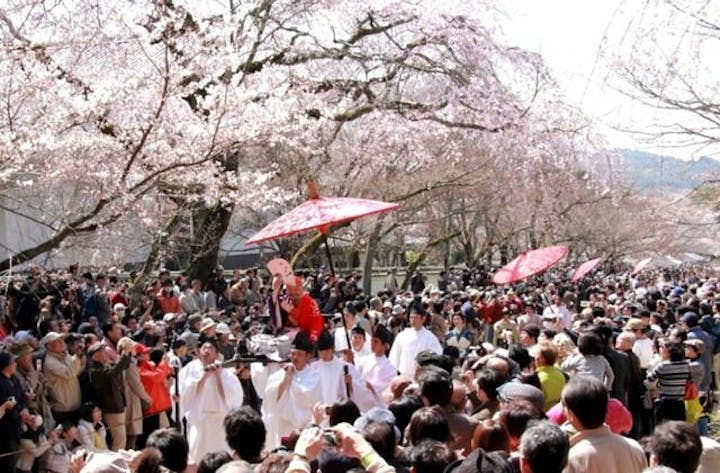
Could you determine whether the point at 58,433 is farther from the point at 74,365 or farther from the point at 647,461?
the point at 647,461

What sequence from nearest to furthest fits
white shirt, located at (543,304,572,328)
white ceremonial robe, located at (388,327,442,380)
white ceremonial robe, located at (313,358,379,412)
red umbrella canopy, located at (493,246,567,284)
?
white ceremonial robe, located at (313,358,379,412)
white ceremonial robe, located at (388,327,442,380)
red umbrella canopy, located at (493,246,567,284)
white shirt, located at (543,304,572,328)

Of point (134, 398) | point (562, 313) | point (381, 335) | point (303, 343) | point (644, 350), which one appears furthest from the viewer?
point (562, 313)

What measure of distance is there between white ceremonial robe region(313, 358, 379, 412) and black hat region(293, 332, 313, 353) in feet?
0.51

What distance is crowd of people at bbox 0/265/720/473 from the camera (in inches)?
159

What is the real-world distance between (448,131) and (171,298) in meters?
8.89

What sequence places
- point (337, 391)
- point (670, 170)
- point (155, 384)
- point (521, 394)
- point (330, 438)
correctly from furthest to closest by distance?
A: point (155, 384), point (670, 170), point (337, 391), point (521, 394), point (330, 438)

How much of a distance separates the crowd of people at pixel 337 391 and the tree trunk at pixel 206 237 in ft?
7.16

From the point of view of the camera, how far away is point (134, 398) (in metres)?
9.08

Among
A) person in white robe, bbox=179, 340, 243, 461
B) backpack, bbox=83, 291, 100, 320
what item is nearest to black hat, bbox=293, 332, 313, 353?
person in white robe, bbox=179, 340, 243, 461

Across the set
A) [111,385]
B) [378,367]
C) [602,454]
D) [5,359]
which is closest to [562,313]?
[378,367]

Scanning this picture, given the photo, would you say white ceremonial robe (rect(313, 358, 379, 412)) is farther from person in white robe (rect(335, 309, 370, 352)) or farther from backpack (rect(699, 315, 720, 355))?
backpack (rect(699, 315, 720, 355))

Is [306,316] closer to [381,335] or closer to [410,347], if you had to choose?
[381,335]

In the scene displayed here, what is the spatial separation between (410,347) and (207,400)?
8.64ft

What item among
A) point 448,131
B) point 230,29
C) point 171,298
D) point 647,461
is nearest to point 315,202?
point 647,461
